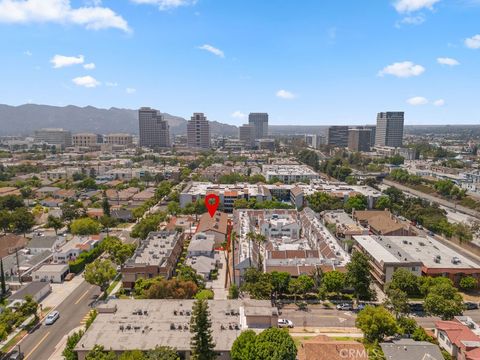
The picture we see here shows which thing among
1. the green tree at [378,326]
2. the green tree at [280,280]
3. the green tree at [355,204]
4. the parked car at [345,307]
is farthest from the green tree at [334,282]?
the green tree at [355,204]

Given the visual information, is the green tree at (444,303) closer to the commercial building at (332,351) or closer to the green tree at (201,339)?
the commercial building at (332,351)

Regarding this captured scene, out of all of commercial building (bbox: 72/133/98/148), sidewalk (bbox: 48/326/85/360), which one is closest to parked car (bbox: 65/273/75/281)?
sidewalk (bbox: 48/326/85/360)

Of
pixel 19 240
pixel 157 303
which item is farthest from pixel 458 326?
pixel 19 240

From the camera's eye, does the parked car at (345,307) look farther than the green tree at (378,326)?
Yes

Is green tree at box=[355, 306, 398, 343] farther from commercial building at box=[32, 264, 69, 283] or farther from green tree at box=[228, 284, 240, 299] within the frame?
commercial building at box=[32, 264, 69, 283]

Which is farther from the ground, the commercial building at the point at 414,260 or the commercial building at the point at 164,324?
the commercial building at the point at 414,260

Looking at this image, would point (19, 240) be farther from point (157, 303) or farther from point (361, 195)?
point (361, 195)

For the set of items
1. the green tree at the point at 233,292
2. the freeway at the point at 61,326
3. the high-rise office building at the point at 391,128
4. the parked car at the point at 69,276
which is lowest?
the freeway at the point at 61,326
